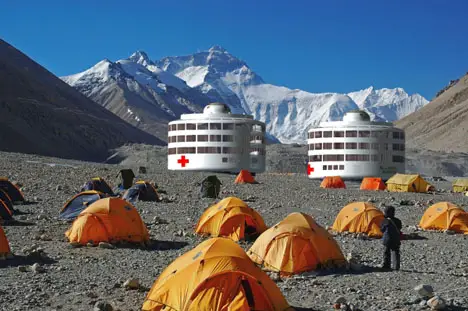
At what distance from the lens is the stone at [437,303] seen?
11234 mm

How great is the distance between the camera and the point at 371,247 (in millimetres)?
20031

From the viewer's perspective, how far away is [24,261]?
15.9 m

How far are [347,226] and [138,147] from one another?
106 metres

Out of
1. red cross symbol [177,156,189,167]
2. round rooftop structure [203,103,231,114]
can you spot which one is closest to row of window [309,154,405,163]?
round rooftop structure [203,103,231,114]

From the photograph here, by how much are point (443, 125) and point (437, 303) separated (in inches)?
6797

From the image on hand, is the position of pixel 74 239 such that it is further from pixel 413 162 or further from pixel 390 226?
pixel 413 162

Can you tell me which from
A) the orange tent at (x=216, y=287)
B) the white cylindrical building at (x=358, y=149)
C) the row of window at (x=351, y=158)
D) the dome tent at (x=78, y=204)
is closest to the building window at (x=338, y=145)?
the white cylindrical building at (x=358, y=149)

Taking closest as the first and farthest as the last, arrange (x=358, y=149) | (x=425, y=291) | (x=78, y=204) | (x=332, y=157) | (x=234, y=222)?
(x=425, y=291)
(x=234, y=222)
(x=78, y=204)
(x=358, y=149)
(x=332, y=157)

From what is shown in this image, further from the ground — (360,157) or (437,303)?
(360,157)

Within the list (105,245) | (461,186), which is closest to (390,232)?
(105,245)

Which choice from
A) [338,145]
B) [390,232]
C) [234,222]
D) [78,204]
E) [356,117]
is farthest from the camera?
[356,117]

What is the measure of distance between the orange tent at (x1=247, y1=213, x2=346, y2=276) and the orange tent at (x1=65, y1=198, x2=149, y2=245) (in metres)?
4.95

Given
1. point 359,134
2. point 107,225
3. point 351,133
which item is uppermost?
point 351,133

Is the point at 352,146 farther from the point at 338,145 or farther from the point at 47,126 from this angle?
the point at 47,126
